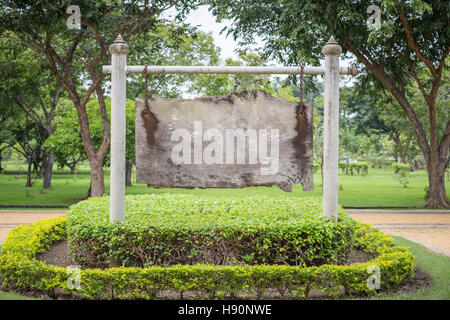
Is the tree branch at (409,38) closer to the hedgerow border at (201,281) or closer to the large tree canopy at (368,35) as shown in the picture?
the large tree canopy at (368,35)

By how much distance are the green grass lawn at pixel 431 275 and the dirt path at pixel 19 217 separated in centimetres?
744

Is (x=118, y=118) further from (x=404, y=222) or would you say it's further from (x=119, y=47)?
(x=404, y=222)

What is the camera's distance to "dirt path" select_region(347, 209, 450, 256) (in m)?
9.93

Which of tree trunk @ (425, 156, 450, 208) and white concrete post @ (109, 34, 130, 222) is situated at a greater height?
white concrete post @ (109, 34, 130, 222)

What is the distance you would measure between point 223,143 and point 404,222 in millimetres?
9732

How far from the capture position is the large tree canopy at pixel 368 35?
1345cm

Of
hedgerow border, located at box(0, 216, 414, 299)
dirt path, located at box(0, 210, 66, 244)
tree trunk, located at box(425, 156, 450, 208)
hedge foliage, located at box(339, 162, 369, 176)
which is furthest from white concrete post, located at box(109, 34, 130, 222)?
hedge foliage, located at box(339, 162, 369, 176)

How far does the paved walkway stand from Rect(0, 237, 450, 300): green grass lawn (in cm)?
59

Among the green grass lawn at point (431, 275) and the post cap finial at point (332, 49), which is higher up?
the post cap finial at point (332, 49)

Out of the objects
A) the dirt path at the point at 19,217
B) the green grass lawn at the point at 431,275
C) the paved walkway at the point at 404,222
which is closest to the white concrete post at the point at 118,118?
the green grass lawn at the point at 431,275

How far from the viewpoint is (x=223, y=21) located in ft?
57.9

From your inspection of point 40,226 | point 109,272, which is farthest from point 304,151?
point 40,226

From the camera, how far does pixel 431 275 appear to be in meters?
6.45

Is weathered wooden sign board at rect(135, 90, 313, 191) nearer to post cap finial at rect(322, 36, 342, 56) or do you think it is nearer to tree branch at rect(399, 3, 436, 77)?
post cap finial at rect(322, 36, 342, 56)
